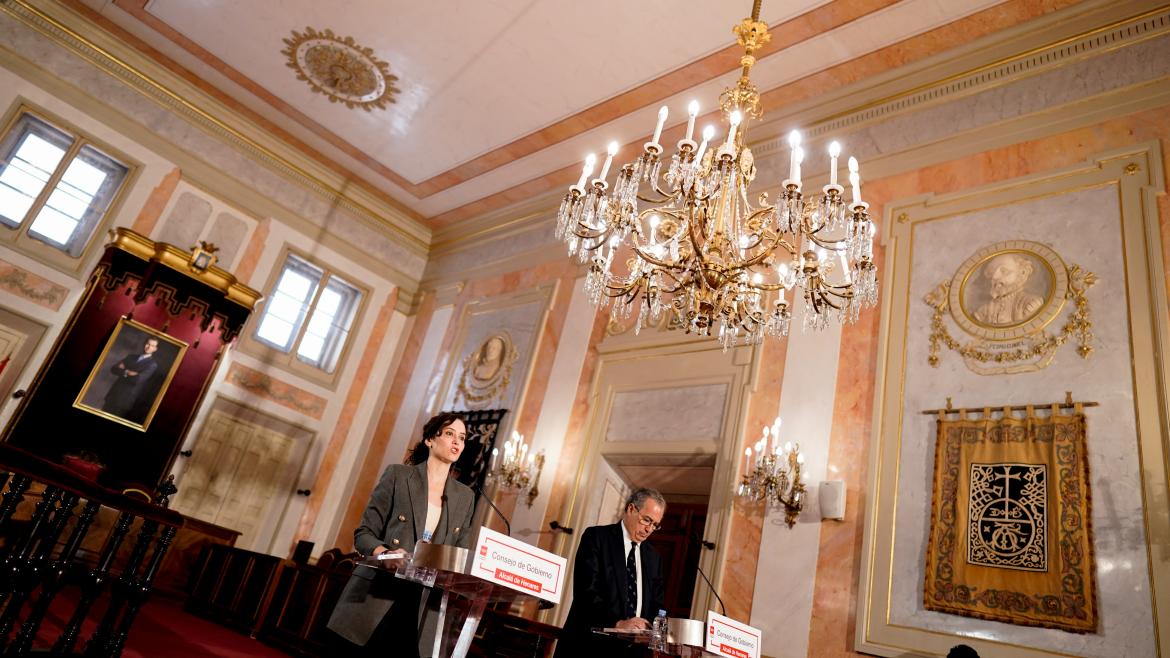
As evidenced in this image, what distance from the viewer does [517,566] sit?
2.14 metres

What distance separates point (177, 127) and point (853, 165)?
8.18 metres

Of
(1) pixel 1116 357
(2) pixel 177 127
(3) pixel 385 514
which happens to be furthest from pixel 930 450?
(2) pixel 177 127

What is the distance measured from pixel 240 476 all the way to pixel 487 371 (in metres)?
3.23

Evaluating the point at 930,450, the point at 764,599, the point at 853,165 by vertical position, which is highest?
the point at 853,165

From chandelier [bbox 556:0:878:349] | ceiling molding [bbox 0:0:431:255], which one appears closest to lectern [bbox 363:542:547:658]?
chandelier [bbox 556:0:878:349]

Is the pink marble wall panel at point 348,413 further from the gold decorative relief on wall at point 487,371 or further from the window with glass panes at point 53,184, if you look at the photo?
the window with glass panes at point 53,184

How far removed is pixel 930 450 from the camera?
16.6 ft

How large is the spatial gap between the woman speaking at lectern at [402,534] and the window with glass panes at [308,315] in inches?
290

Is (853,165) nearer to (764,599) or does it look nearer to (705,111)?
(764,599)

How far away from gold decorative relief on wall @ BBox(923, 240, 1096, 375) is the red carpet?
5447 millimetres

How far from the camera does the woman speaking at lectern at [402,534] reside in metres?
2.47

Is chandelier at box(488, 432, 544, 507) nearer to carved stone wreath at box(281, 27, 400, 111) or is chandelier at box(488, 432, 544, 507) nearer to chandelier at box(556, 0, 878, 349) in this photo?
chandelier at box(556, 0, 878, 349)

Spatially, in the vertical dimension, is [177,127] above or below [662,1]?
below

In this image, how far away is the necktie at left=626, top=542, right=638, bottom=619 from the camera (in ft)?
11.1
